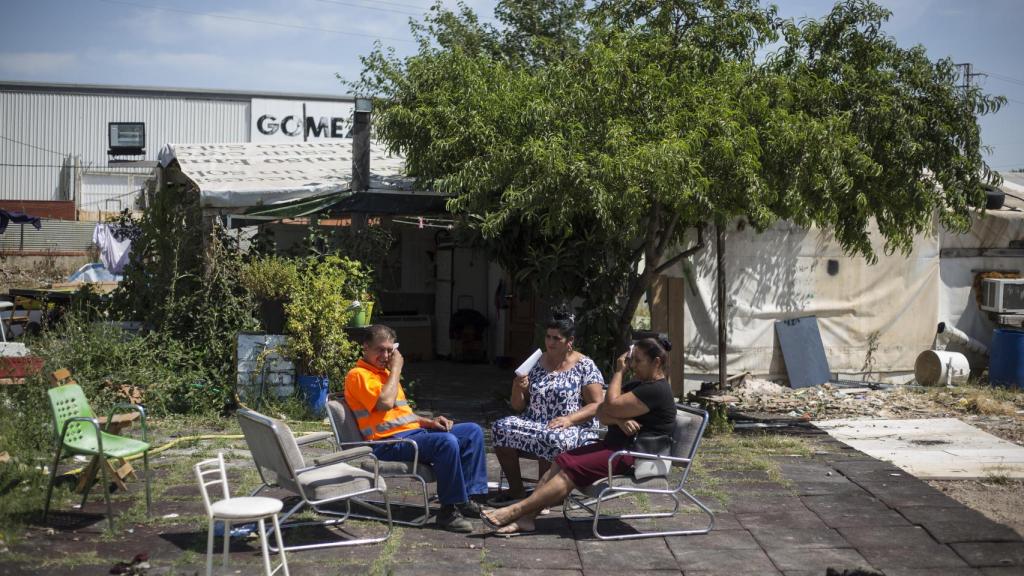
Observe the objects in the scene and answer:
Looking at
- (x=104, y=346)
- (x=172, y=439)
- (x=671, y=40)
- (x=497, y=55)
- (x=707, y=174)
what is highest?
(x=497, y=55)

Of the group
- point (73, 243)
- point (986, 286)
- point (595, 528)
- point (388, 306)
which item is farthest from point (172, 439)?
point (73, 243)

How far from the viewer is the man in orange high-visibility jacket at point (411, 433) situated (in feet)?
19.9

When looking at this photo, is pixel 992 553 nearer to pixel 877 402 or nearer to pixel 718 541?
pixel 718 541

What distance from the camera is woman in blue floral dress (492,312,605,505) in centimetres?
644

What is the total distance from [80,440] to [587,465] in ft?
10.6

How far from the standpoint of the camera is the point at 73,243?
28391 millimetres

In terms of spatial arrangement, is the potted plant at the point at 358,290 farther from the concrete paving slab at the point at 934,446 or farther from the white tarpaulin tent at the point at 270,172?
the concrete paving slab at the point at 934,446

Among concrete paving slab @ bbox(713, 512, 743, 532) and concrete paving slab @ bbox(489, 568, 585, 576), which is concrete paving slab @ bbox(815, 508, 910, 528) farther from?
concrete paving slab @ bbox(489, 568, 585, 576)

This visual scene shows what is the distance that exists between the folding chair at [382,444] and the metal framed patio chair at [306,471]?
169mm

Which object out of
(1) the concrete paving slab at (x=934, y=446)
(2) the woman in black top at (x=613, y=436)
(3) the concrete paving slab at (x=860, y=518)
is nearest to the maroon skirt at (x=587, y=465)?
(2) the woman in black top at (x=613, y=436)

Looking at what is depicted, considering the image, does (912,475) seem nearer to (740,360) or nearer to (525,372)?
(525,372)

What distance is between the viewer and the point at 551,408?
6.65m

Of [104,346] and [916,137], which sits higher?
[916,137]

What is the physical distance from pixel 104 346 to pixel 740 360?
25.1ft
